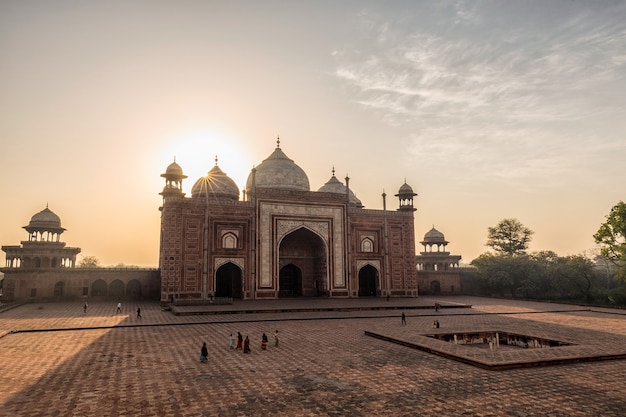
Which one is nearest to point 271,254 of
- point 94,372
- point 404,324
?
point 404,324

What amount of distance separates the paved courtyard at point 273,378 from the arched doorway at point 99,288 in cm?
1573

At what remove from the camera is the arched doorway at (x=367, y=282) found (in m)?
35.8

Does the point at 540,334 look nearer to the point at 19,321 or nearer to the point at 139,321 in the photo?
the point at 139,321

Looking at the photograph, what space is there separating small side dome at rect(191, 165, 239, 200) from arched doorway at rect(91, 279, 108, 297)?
31.5 ft

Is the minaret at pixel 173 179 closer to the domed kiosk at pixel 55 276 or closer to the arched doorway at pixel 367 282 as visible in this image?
the domed kiosk at pixel 55 276

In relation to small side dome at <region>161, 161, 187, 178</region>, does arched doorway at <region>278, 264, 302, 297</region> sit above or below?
below

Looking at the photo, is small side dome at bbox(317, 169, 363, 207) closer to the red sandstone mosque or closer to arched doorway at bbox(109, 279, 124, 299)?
the red sandstone mosque

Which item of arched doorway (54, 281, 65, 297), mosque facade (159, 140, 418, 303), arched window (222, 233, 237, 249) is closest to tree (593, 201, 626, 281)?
mosque facade (159, 140, 418, 303)

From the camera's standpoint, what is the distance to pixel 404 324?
18.6 metres

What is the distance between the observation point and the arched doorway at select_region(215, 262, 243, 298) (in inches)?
1241

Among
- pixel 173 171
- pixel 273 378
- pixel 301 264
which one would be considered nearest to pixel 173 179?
pixel 173 171

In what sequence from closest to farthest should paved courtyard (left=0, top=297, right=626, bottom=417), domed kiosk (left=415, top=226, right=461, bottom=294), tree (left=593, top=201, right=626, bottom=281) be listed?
paved courtyard (left=0, top=297, right=626, bottom=417), tree (left=593, top=201, right=626, bottom=281), domed kiosk (left=415, top=226, right=461, bottom=294)

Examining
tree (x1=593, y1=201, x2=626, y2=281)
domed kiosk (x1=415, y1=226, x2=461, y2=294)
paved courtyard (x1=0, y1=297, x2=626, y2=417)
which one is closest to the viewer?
paved courtyard (x1=0, y1=297, x2=626, y2=417)

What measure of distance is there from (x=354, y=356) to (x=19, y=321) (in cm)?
1559
